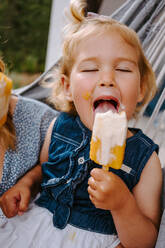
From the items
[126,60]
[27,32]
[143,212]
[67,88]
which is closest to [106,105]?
[126,60]

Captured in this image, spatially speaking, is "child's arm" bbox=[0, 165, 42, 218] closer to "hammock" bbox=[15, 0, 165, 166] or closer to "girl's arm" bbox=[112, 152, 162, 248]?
"girl's arm" bbox=[112, 152, 162, 248]

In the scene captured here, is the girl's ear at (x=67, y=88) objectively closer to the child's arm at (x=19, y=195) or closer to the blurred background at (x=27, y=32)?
the child's arm at (x=19, y=195)

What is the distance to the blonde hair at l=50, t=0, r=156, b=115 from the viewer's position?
1.28m

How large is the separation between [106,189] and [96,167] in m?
0.28

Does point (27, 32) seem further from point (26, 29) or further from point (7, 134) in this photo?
point (7, 134)

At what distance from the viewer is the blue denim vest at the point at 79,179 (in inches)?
48.0

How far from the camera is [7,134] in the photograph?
4.38 feet

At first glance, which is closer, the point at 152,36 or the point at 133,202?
the point at 133,202

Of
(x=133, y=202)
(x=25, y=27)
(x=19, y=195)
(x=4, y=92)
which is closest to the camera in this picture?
(x=133, y=202)

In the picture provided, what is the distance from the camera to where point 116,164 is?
95cm

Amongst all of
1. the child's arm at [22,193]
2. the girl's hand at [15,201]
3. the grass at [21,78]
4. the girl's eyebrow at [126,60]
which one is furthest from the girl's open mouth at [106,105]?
the grass at [21,78]

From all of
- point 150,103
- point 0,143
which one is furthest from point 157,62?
point 0,143

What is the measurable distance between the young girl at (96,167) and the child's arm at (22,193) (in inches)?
1.9

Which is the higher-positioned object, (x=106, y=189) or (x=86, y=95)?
(x=86, y=95)
